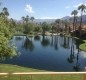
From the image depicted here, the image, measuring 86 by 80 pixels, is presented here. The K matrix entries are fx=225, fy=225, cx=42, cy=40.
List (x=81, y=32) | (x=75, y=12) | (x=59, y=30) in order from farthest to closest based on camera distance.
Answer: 1. (x=59, y=30)
2. (x=75, y=12)
3. (x=81, y=32)

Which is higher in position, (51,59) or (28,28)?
(28,28)

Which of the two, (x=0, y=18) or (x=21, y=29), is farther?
(x=21, y=29)

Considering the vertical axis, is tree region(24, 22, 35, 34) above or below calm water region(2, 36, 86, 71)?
above

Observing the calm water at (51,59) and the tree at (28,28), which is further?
the tree at (28,28)

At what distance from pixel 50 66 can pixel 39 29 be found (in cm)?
11497

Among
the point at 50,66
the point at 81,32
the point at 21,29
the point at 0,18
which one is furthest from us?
the point at 21,29

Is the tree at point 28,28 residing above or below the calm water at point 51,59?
above

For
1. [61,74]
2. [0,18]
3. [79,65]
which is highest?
[0,18]

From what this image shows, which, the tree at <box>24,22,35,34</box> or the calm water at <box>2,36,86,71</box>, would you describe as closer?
the calm water at <box>2,36,86,71</box>

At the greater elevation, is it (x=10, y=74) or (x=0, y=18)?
(x=0, y=18)

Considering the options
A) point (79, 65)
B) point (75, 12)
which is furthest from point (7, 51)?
point (75, 12)

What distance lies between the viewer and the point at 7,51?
856 inches

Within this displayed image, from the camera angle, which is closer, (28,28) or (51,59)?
(51,59)

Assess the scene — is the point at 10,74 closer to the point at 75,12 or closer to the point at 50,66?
the point at 50,66
